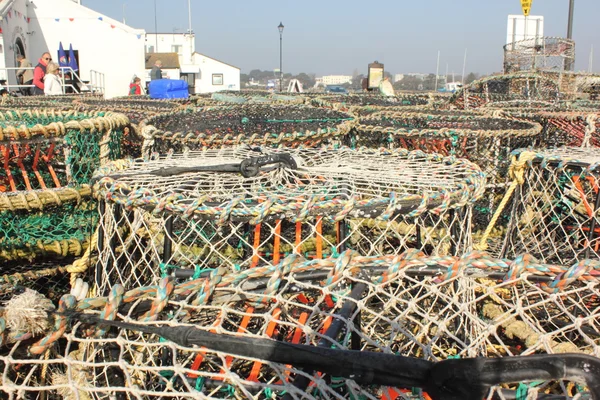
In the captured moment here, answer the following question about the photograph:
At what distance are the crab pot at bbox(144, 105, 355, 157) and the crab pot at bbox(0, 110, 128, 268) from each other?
288 mm

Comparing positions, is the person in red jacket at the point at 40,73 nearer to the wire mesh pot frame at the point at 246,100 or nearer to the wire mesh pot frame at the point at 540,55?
the wire mesh pot frame at the point at 246,100

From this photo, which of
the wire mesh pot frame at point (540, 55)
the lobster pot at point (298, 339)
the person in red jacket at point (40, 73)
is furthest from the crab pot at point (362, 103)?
the person in red jacket at point (40, 73)

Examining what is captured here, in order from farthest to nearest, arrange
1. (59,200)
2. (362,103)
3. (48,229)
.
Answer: (362,103) < (48,229) < (59,200)

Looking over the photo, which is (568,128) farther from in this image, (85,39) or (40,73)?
(85,39)

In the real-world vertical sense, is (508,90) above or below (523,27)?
below

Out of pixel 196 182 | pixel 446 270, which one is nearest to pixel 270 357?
pixel 446 270

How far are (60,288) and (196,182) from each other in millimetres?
1511

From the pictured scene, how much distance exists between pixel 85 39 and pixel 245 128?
19.0m

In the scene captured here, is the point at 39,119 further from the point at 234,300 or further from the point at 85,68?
the point at 85,68

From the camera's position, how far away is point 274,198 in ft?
4.67

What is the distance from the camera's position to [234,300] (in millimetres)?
1126

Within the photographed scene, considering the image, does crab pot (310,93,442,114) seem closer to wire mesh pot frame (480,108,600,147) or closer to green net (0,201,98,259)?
wire mesh pot frame (480,108,600,147)

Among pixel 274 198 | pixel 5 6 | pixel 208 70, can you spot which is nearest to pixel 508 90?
pixel 274 198

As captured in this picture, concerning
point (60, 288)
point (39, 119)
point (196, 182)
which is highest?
point (39, 119)
